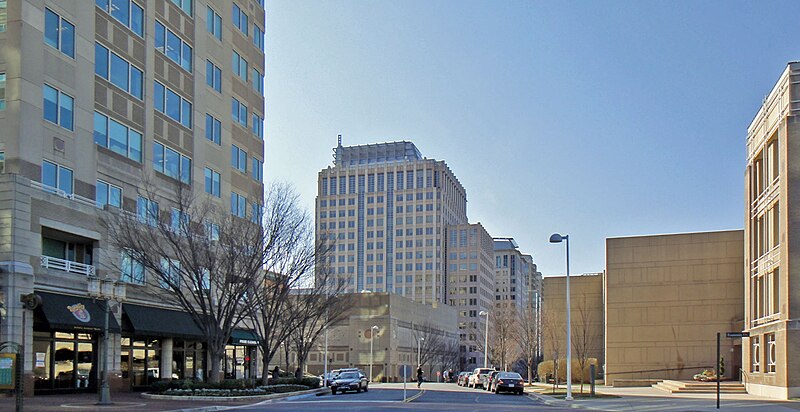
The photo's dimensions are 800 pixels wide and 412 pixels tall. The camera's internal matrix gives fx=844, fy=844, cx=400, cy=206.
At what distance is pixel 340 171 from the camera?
190 meters

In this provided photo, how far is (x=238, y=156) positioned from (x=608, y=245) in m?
29.6

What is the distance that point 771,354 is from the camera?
43094mm

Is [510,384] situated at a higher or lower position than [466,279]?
lower

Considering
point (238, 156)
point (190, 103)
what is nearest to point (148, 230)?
point (190, 103)

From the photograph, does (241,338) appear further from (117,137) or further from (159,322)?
(117,137)

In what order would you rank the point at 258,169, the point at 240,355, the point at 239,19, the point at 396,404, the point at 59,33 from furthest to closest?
the point at 258,169 < the point at 239,19 < the point at 240,355 < the point at 59,33 < the point at 396,404

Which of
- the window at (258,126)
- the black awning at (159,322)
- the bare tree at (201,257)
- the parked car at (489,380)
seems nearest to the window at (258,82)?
the window at (258,126)

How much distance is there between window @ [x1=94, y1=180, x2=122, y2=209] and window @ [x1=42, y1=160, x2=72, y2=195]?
7.31 feet

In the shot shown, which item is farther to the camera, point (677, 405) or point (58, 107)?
point (58, 107)

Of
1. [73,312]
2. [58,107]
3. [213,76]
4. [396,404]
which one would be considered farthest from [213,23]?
[396,404]

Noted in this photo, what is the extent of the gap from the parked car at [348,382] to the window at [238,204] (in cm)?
1333

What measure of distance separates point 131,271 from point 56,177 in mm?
7127

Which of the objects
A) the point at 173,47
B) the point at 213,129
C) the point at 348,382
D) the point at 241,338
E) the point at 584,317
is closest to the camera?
the point at 173,47

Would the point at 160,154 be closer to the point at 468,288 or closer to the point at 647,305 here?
the point at 647,305
